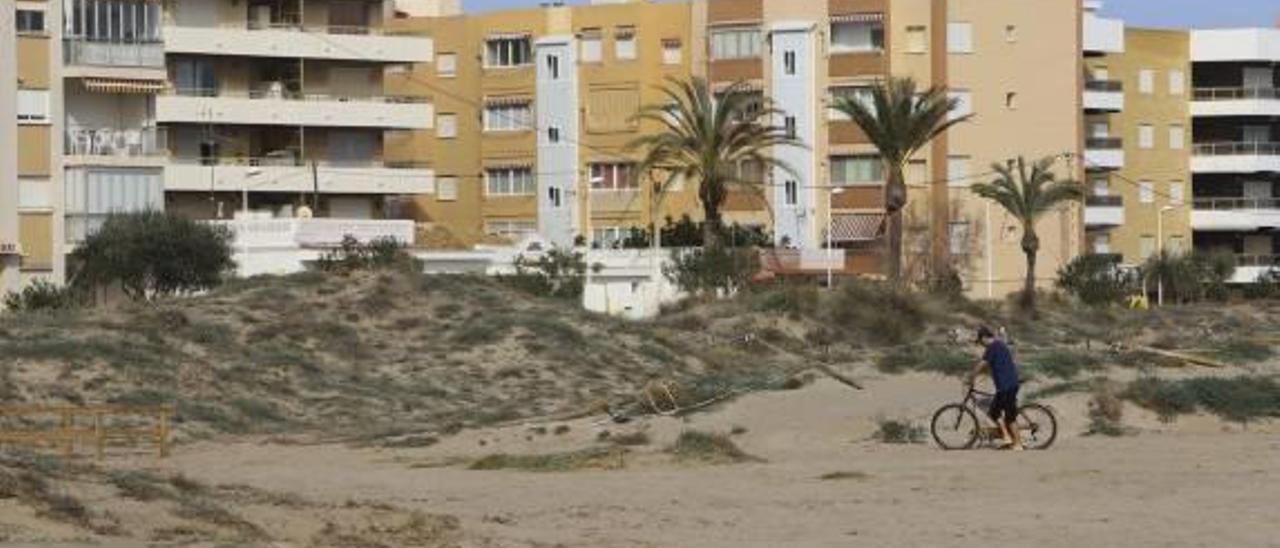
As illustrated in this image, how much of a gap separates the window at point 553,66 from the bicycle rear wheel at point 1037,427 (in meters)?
70.8

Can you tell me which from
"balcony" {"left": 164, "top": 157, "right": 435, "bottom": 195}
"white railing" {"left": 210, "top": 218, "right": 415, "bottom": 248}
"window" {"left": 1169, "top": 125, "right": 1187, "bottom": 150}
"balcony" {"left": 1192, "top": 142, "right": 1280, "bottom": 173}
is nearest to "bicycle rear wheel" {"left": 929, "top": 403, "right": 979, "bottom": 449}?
"white railing" {"left": 210, "top": 218, "right": 415, "bottom": 248}

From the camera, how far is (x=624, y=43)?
102312 millimetres

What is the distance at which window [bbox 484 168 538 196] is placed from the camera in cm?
10269

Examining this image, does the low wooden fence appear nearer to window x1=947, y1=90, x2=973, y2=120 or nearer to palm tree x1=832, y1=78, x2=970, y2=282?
palm tree x1=832, y1=78, x2=970, y2=282

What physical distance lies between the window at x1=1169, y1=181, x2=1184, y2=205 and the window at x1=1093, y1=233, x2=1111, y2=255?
4.63 metres

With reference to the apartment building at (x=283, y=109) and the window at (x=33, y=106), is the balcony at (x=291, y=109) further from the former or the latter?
the window at (x=33, y=106)

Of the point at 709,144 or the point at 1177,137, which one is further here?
the point at 1177,137

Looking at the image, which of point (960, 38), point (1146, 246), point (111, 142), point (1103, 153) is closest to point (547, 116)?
point (960, 38)

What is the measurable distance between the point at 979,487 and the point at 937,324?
46572mm

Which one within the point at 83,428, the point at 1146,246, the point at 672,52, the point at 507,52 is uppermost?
the point at 507,52

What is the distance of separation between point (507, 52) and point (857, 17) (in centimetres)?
1699

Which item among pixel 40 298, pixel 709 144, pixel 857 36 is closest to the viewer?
pixel 40 298

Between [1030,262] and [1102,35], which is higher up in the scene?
[1102,35]

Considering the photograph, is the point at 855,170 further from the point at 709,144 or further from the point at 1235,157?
the point at 1235,157
